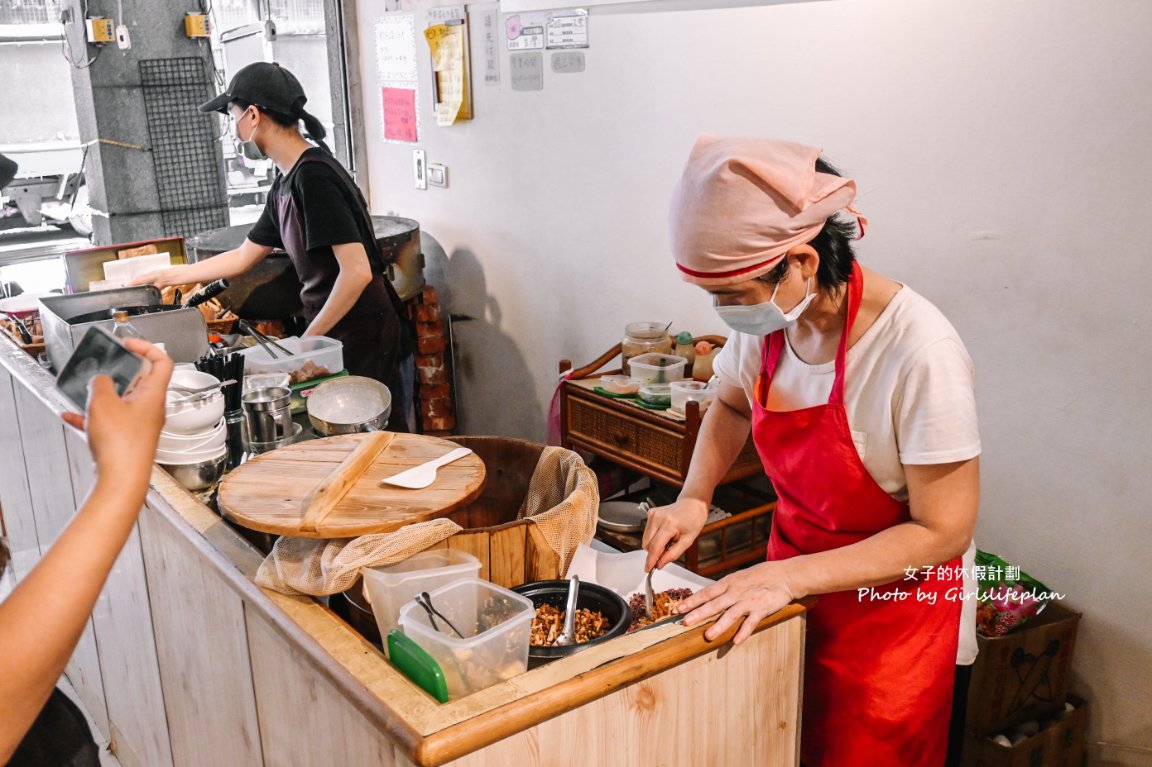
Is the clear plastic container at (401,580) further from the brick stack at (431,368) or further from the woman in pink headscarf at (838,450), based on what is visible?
the brick stack at (431,368)

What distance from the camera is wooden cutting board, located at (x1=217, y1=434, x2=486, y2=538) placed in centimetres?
161

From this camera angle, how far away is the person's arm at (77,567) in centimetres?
105

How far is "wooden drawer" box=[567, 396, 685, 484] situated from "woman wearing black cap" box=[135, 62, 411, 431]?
34.0 inches

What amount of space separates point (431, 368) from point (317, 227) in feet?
5.27

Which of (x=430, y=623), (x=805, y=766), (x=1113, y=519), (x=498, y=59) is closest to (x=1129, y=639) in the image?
(x=1113, y=519)

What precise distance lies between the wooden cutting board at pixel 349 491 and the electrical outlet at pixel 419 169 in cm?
335

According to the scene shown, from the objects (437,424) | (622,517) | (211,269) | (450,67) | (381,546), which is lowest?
(437,424)

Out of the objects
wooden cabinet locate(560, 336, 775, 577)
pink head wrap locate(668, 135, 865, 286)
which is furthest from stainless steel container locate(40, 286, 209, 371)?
pink head wrap locate(668, 135, 865, 286)

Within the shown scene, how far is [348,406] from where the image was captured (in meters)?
2.42

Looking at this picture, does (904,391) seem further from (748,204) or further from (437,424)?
(437,424)

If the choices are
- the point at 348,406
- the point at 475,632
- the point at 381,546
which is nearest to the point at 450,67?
the point at 348,406

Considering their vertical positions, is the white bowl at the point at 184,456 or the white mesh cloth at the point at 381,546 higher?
the white mesh cloth at the point at 381,546

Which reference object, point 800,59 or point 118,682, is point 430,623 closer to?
point 118,682

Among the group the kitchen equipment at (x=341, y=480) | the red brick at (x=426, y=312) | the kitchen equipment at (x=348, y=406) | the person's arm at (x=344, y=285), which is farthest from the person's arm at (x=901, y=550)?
the red brick at (x=426, y=312)
